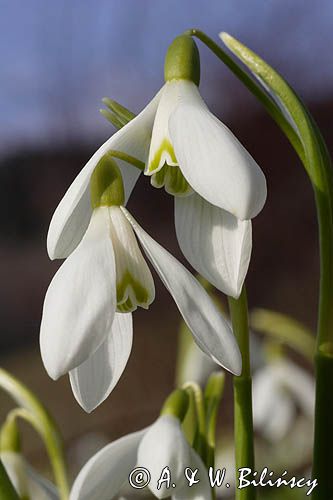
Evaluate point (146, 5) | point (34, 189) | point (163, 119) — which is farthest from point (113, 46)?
point (163, 119)

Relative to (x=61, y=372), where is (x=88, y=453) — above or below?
below

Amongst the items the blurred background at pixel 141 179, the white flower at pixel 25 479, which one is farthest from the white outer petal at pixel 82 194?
the blurred background at pixel 141 179

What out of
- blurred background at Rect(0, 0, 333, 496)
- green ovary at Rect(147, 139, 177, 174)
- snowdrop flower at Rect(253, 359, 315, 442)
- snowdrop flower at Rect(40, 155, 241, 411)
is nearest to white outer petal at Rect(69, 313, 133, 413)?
snowdrop flower at Rect(40, 155, 241, 411)

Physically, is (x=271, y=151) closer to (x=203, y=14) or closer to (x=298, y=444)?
(x=203, y=14)

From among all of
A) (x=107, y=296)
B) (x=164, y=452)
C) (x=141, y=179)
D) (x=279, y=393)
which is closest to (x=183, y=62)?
(x=107, y=296)

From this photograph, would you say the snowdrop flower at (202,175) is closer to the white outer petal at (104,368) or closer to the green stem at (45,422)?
the white outer petal at (104,368)
